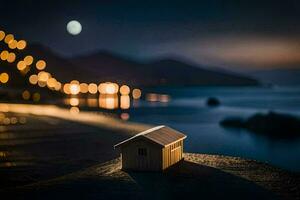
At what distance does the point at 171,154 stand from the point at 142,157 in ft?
5.60

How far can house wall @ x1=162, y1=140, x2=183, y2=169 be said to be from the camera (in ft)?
66.9

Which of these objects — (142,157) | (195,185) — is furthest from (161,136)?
(195,185)

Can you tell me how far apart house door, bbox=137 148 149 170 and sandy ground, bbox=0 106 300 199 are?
19.3 inches

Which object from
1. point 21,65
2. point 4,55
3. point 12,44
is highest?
point 12,44

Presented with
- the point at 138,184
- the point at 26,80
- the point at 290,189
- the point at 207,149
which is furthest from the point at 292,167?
the point at 26,80

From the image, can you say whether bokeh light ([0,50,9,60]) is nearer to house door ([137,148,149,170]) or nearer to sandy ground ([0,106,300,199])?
sandy ground ([0,106,300,199])

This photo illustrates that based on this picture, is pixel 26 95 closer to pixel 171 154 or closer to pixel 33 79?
pixel 33 79

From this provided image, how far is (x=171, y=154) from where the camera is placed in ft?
70.1

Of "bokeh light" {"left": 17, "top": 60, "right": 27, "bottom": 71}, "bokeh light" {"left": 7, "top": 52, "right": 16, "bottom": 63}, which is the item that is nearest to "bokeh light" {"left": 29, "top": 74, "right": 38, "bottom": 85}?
"bokeh light" {"left": 17, "top": 60, "right": 27, "bottom": 71}

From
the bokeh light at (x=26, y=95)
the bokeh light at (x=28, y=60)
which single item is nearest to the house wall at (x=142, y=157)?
the bokeh light at (x=26, y=95)

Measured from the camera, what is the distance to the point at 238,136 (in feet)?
158

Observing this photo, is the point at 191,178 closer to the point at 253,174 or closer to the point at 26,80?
the point at 253,174

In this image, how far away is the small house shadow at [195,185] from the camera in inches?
650

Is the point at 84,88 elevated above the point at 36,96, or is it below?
above
